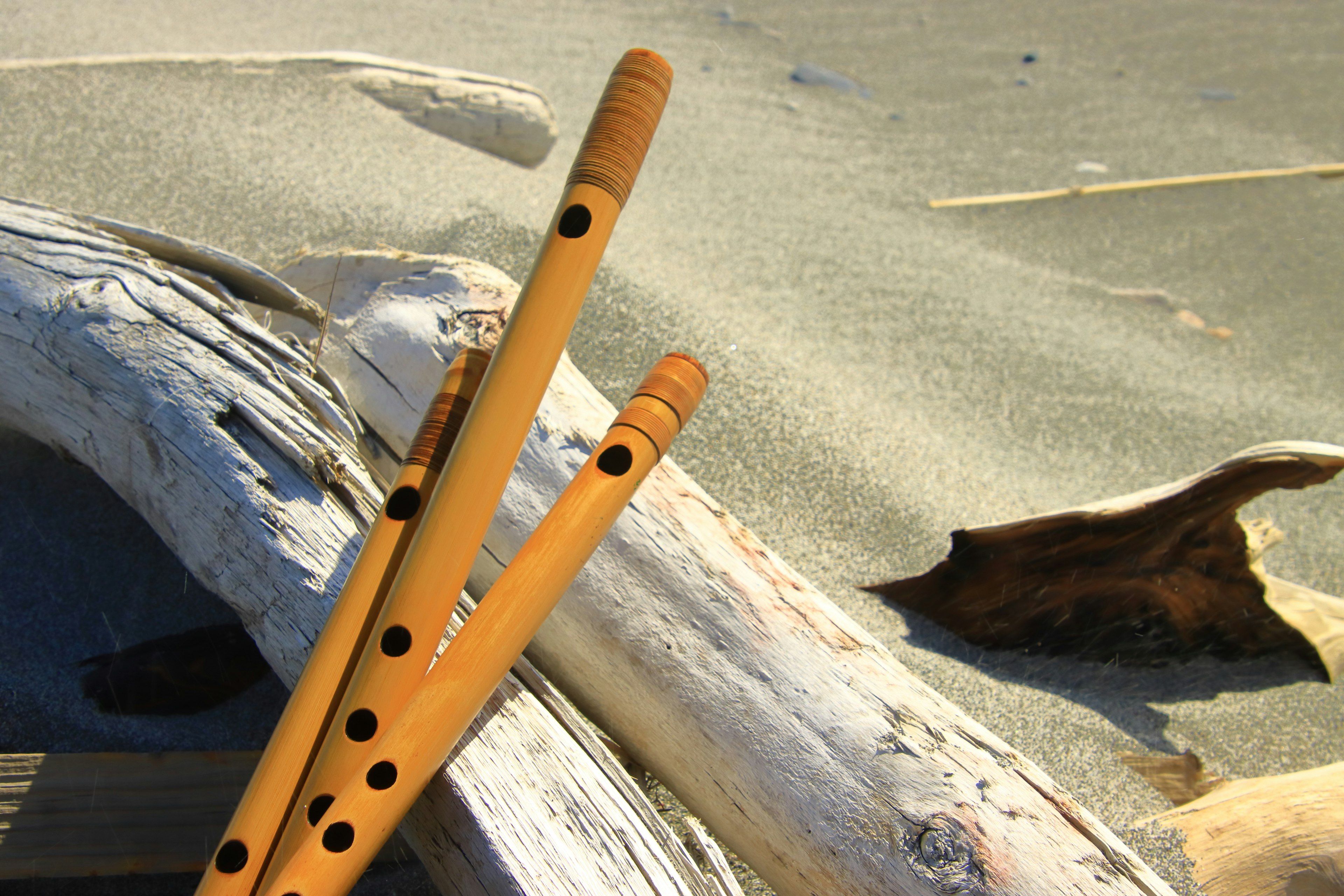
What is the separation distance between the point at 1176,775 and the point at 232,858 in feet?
4.91

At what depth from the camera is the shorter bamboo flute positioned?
857 mm

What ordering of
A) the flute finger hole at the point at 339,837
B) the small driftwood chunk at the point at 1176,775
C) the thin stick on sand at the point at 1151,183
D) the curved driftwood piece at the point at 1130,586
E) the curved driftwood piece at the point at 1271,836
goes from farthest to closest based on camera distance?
the thin stick on sand at the point at 1151,183, the curved driftwood piece at the point at 1130,586, the small driftwood chunk at the point at 1176,775, the curved driftwood piece at the point at 1271,836, the flute finger hole at the point at 339,837

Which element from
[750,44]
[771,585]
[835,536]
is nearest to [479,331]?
[771,585]

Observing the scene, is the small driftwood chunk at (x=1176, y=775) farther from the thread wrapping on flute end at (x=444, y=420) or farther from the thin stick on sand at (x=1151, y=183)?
the thin stick on sand at (x=1151, y=183)

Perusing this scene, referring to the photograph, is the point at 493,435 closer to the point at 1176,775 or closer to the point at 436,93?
the point at 1176,775

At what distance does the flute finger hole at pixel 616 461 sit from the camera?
3.37 feet

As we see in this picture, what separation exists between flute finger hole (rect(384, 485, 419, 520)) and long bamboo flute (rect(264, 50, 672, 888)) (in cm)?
9

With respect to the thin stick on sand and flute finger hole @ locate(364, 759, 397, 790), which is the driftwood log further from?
the thin stick on sand

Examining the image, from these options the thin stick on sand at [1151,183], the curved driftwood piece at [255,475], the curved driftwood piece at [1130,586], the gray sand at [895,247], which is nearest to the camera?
the curved driftwood piece at [255,475]

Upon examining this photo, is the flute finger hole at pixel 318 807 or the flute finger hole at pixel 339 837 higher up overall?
the flute finger hole at pixel 339 837

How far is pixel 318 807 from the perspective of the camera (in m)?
0.91

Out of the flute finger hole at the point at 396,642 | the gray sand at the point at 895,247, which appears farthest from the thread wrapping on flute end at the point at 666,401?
the gray sand at the point at 895,247

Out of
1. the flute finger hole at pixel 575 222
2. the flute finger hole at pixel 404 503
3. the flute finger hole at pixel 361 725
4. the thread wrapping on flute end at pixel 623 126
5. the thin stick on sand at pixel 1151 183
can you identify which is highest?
the thin stick on sand at pixel 1151 183

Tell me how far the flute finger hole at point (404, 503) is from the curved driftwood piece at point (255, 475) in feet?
0.51
